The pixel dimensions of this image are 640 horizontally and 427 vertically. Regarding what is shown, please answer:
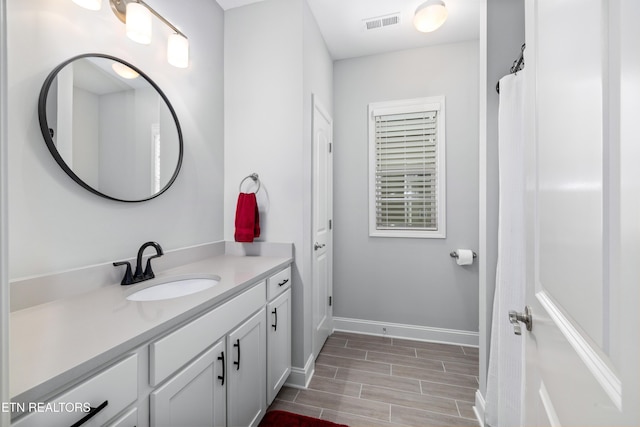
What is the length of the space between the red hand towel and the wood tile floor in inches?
43.3

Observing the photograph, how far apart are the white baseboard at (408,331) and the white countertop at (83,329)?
70.3 inches

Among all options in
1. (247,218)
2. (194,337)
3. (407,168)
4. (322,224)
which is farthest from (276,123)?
(194,337)

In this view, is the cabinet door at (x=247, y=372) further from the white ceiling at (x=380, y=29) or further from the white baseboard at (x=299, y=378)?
the white ceiling at (x=380, y=29)

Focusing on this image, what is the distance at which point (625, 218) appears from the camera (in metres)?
0.35

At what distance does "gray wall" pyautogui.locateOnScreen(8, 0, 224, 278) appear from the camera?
965mm

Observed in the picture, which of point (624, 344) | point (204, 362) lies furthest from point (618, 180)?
point (204, 362)

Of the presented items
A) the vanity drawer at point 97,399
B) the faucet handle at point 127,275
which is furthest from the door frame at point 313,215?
the vanity drawer at point 97,399

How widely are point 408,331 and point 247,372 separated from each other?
70.9 inches

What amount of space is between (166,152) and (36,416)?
4.37ft

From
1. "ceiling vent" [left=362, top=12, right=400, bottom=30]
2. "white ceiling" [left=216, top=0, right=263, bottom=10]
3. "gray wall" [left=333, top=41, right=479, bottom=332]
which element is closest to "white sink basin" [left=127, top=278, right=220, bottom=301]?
"gray wall" [left=333, top=41, right=479, bottom=332]

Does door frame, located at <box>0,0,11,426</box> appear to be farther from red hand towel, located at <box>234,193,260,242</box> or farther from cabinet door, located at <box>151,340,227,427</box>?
red hand towel, located at <box>234,193,260,242</box>

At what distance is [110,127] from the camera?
1.29 metres

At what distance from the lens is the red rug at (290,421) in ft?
4.97

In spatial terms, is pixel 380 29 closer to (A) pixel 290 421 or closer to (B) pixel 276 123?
(B) pixel 276 123
